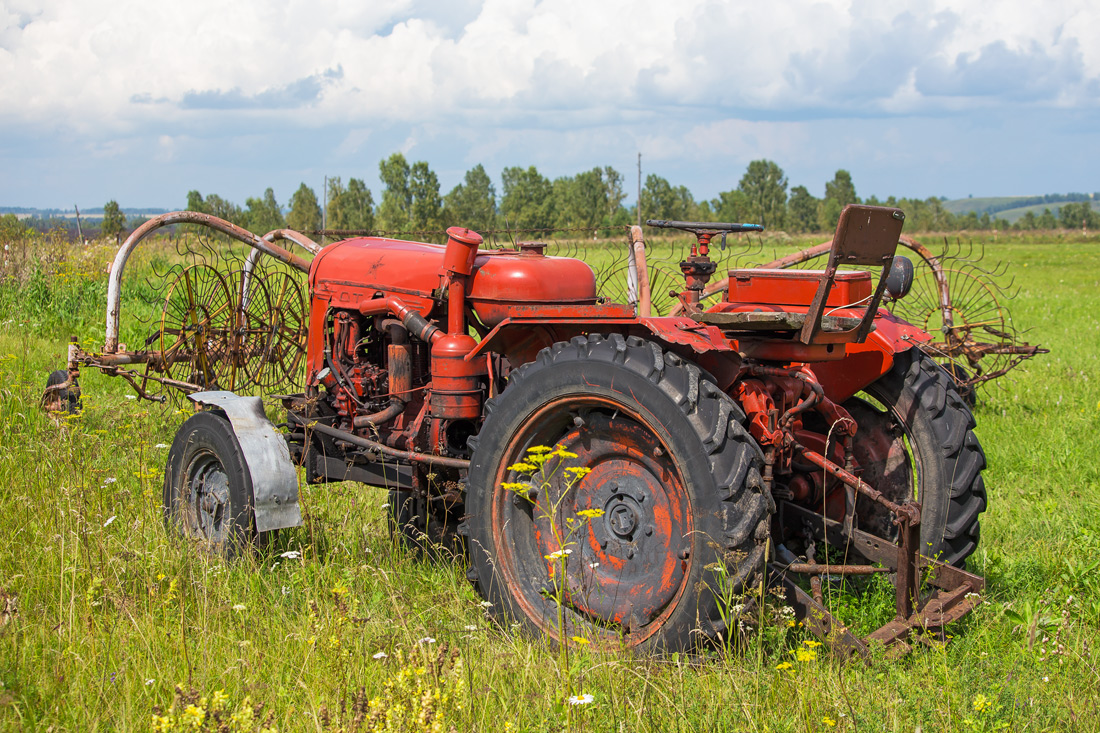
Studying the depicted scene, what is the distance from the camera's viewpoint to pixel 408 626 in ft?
11.0

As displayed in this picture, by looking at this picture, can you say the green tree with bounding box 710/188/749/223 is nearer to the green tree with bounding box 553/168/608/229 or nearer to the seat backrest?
the green tree with bounding box 553/168/608/229

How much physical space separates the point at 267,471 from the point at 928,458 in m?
2.93

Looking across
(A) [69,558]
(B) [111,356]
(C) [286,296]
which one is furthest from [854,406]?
(B) [111,356]

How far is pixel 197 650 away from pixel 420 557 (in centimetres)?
151

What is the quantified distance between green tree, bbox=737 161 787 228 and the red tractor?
75.1 m

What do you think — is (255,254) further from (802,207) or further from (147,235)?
(802,207)

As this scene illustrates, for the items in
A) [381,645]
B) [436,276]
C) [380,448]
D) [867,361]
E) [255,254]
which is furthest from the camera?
[255,254]

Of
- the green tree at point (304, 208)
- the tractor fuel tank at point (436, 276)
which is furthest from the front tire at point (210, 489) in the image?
the green tree at point (304, 208)

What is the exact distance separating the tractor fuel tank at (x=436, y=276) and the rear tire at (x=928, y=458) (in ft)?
4.70

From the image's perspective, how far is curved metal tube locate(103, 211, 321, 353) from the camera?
536 centimetres

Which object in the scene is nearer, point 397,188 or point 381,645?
point 381,645

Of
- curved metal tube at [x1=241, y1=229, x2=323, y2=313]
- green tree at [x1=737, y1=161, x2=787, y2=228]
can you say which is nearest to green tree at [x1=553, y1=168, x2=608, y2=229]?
green tree at [x1=737, y1=161, x2=787, y2=228]

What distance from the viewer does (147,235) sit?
560 cm

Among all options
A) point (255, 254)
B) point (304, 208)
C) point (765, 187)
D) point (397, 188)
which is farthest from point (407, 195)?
point (255, 254)
